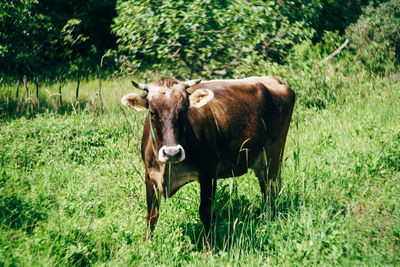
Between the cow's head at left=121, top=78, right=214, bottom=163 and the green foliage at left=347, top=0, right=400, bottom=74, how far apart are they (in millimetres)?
6830

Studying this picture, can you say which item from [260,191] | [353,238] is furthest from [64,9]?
[353,238]

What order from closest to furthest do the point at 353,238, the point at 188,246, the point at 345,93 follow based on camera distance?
the point at 353,238
the point at 188,246
the point at 345,93

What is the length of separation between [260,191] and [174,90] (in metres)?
2.01

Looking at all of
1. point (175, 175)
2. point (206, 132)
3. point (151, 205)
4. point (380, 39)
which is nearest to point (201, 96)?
point (206, 132)

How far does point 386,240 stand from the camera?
3.02 metres

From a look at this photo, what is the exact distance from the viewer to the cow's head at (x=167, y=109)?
2795mm

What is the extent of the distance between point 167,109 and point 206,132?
0.65 meters

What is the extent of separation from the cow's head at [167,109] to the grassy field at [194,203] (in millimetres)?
639

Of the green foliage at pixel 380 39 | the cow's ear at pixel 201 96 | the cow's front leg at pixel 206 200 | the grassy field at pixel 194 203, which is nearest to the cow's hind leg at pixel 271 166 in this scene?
the grassy field at pixel 194 203

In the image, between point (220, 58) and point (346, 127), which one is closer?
point (346, 127)

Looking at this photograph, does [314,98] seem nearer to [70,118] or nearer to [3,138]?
[70,118]

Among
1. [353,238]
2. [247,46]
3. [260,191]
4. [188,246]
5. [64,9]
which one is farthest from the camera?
[64,9]

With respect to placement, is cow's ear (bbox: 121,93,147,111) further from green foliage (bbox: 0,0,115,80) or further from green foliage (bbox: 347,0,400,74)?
green foliage (bbox: 347,0,400,74)

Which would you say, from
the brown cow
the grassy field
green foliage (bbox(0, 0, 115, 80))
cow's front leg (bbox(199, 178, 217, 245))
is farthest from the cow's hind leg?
green foliage (bbox(0, 0, 115, 80))
